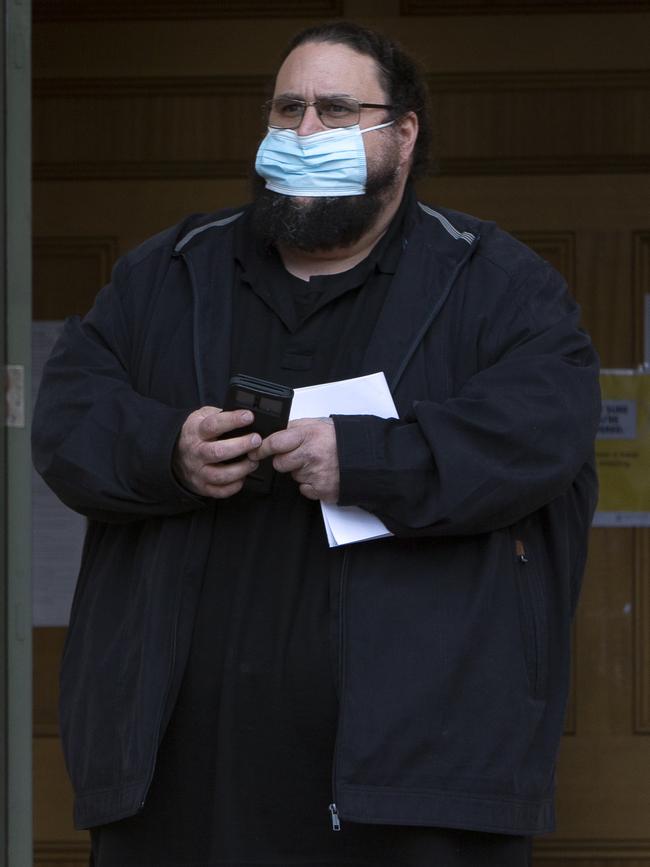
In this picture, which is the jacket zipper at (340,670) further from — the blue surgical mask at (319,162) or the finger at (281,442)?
the blue surgical mask at (319,162)

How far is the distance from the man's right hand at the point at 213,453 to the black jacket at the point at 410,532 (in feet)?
0.09

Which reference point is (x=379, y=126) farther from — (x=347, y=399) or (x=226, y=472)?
(x=226, y=472)

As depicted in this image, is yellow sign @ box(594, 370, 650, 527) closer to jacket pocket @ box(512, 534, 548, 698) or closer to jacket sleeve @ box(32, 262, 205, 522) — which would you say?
jacket pocket @ box(512, 534, 548, 698)

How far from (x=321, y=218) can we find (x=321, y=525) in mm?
515

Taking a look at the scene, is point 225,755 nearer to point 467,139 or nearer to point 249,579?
point 249,579

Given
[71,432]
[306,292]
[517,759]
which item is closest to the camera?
[517,759]

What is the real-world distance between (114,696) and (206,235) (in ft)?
2.63

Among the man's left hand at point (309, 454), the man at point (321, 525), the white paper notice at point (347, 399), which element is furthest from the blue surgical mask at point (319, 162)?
the man's left hand at point (309, 454)

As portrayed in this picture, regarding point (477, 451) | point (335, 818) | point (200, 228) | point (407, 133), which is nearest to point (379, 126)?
point (407, 133)

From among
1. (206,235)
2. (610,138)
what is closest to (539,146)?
(610,138)

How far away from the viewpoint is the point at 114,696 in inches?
85.6

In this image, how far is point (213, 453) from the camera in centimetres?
205

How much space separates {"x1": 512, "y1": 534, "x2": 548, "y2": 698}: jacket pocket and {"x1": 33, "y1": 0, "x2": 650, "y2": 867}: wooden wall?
1.65 metres

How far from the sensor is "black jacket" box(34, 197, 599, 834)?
6.70 ft
